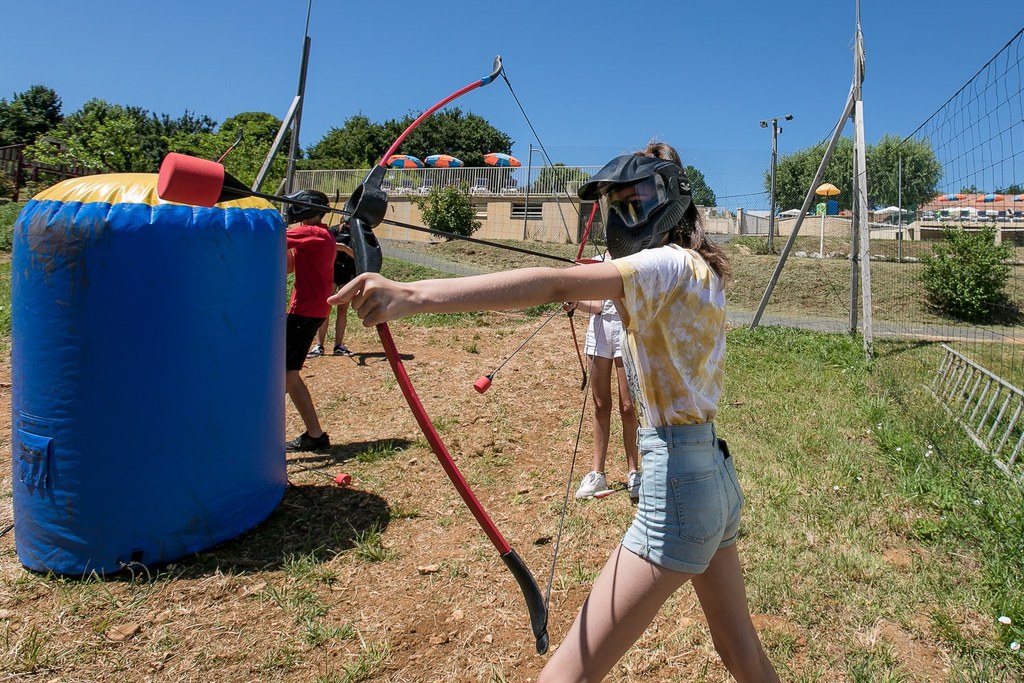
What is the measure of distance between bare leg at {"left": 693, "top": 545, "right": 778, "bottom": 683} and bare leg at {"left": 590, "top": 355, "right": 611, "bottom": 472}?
8.12 ft

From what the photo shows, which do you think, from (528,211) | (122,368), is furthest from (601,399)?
(528,211)

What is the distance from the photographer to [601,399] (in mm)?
4570

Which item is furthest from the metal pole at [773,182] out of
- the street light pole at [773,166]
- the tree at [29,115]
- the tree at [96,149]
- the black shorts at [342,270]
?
the tree at [29,115]

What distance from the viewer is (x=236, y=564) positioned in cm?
356

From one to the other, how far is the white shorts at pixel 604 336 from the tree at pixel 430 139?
4348 centimetres

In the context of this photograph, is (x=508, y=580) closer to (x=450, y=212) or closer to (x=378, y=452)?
(x=378, y=452)

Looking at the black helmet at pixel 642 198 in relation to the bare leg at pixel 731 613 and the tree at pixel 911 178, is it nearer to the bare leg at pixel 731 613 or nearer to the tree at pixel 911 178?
the bare leg at pixel 731 613

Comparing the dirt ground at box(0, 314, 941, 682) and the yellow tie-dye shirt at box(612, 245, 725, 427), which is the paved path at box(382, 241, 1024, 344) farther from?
the yellow tie-dye shirt at box(612, 245, 725, 427)

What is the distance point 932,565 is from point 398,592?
8.74 ft

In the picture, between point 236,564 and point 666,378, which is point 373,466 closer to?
point 236,564

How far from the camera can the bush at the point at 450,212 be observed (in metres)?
19.2

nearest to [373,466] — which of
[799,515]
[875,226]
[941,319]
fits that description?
[799,515]

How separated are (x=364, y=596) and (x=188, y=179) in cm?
237

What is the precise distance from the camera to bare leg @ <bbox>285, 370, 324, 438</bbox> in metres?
5.07
